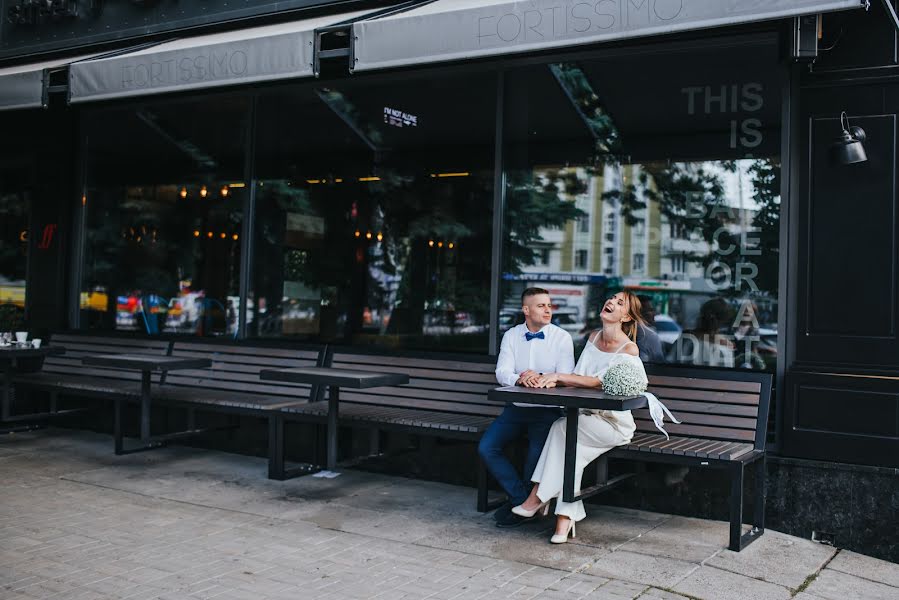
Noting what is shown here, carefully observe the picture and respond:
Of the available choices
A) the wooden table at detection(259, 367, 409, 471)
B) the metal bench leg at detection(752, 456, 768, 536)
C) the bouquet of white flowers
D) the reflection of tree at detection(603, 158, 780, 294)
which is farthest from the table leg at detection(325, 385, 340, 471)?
the reflection of tree at detection(603, 158, 780, 294)

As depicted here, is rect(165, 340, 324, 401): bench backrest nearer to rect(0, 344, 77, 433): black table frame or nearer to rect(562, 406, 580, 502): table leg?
rect(0, 344, 77, 433): black table frame

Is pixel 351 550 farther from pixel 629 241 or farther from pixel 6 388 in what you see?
pixel 629 241

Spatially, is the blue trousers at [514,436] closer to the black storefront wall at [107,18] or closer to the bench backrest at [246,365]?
the bench backrest at [246,365]

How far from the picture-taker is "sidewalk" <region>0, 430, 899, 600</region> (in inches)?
161

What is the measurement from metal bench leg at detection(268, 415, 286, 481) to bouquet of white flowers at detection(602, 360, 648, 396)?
8.83ft

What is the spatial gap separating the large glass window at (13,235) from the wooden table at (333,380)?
4753 mm

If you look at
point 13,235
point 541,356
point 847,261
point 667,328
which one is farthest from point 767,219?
point 13,235

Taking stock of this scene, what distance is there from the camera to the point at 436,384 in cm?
655

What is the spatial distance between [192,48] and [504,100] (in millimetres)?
2506

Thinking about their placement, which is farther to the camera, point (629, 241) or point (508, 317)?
point (629, 241)

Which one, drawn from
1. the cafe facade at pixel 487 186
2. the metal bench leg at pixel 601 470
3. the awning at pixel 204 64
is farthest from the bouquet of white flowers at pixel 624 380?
the awning at pixel 204 64

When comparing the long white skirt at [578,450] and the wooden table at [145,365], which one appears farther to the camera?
the wooden table at [145,365]

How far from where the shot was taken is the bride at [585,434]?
4.96 metres

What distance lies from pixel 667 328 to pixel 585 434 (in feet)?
13.4
